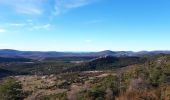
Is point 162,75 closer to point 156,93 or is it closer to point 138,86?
point 138,86

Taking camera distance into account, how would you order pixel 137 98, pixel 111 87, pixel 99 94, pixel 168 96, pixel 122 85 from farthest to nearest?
pixel 122 85, pixel 111 87, pixel 99 94, pixel 168 96, pixel 137 98

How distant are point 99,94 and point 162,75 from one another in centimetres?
2756

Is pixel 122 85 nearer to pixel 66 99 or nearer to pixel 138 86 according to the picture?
pixel 138 86

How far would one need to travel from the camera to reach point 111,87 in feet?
241

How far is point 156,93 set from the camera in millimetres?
57656

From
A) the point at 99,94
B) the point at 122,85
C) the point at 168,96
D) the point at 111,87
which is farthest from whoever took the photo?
the point at 122,85

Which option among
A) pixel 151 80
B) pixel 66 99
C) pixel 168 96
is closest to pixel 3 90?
pixel 66 99

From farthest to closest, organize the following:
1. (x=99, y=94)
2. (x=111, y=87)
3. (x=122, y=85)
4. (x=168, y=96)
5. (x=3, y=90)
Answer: (x=122, y=85), (x=111, y=87), (x=99, y=94), (x=3, y=90), (x=168, y=96)

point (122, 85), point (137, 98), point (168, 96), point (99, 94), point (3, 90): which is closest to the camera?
point (137, 98)

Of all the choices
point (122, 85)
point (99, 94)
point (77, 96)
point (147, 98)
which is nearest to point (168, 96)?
point (147, 98)

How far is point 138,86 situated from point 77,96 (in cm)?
1683

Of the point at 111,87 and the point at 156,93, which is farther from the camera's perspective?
the point at 111,87

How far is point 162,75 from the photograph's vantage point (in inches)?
3255

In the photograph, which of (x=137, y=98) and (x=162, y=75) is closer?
(x=137, y=98)
